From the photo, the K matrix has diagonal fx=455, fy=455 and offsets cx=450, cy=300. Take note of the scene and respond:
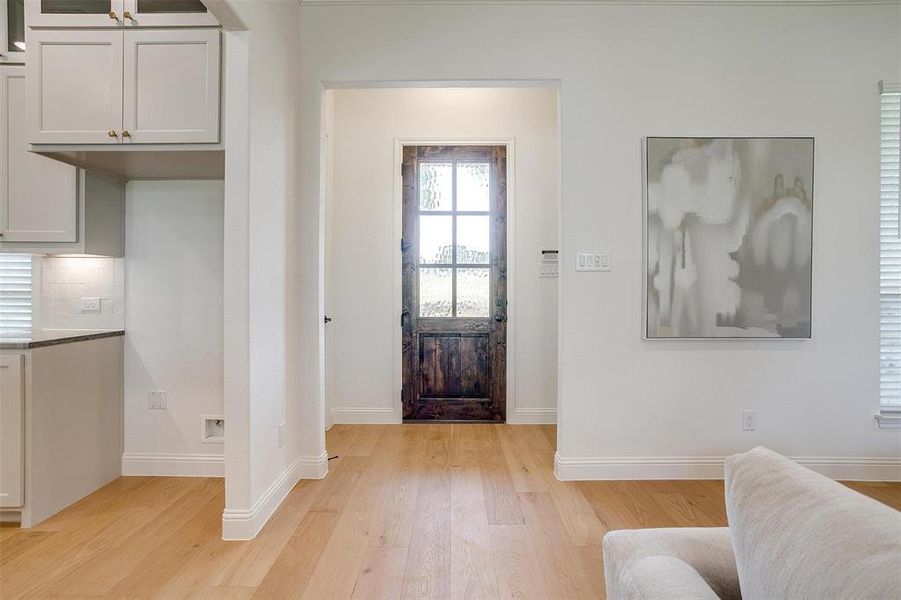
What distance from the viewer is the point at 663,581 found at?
2.51ft

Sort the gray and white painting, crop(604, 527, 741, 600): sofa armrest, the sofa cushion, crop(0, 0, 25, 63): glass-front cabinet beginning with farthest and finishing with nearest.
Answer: the gray and white painting, crop(0, 0, 25, 63): glass-front cabinet, crop(604, 527, 741, 600): sofa armrest, the sofa cushion

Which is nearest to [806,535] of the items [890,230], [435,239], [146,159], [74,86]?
[146,159]

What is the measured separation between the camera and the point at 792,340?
107 inches

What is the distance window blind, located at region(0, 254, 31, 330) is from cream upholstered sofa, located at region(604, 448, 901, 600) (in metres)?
3.43

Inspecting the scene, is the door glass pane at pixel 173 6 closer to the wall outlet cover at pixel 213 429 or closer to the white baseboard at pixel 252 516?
the wall outlet cover at pixel 213 429

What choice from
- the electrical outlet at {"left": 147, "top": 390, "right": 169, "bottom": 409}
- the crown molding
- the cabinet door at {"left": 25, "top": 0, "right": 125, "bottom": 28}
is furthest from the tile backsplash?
the crown molding

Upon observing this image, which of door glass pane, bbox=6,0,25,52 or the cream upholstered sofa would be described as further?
door glass pane, bbox=6,0,25,52

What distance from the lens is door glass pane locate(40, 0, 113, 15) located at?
2.19m

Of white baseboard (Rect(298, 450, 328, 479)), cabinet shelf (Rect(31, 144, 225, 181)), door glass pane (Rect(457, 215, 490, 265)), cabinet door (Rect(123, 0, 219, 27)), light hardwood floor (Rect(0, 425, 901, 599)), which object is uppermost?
cabinet door (Rect(123, 0, 219, 27))

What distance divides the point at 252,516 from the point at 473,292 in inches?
93.5

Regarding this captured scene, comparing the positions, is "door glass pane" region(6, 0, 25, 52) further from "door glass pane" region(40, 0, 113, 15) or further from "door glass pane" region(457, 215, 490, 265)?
"door glass pane" region(457, 215, 490, 265)

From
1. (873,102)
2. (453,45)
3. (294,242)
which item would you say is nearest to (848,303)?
(873,102)

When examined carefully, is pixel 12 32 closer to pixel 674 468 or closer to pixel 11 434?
pixel 11 434

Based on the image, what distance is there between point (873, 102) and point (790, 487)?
3.26 meters
